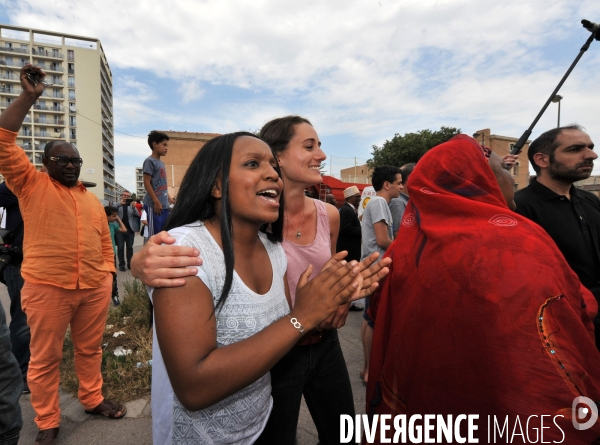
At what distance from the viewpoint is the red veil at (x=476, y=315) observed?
3.18 feet

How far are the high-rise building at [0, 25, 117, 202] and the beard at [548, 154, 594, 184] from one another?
79.6m

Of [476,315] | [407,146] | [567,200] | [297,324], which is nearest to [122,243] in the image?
[297,324]

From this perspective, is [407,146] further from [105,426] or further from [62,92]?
[62,92]

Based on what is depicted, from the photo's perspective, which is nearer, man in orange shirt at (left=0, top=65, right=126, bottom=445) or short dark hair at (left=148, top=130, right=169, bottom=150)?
man in orange shirt at (left=0, top=65, right=126, bottom=445)

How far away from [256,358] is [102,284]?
7.49 feet

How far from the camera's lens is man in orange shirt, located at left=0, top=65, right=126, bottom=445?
241cm

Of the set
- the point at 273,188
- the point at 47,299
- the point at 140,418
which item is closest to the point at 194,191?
the point at 273,188

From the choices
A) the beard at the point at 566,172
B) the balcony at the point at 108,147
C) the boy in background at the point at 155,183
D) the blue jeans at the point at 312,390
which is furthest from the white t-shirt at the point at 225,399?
the balcony at the point at 108,147

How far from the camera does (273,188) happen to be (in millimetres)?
1385

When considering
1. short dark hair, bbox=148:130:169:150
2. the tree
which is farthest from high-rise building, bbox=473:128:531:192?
short dark hair, bbox=148:130:169:150

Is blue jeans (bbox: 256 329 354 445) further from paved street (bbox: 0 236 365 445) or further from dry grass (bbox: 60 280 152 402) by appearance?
dry grass (bbox: 60 280 152 402)

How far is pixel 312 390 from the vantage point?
1.79m

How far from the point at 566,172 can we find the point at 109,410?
14.1 feet

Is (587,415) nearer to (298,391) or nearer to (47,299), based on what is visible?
(298,391)
